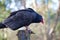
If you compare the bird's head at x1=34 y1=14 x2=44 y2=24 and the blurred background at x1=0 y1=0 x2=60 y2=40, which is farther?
the blurred background at x1=0 y1=0 x2=60 y2=40

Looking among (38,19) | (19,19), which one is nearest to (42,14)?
(38,19)

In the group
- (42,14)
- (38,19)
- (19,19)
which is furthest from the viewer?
(42,14)

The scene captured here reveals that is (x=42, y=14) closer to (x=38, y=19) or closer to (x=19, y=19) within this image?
(x=38, y=19)

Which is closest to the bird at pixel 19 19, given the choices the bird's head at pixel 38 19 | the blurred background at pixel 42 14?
the bird's head at pixel 38 19

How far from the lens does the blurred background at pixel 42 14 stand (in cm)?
175

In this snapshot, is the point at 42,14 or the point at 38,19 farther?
the point at 42,14

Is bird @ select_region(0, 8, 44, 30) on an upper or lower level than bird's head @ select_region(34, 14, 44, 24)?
upper

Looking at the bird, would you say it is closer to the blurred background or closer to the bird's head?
the bird's head

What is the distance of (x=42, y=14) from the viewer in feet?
5.79

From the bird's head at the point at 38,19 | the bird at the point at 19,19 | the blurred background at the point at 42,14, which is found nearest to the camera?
the bird at the point at 19,19

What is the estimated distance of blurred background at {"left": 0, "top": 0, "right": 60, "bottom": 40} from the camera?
5.75ft

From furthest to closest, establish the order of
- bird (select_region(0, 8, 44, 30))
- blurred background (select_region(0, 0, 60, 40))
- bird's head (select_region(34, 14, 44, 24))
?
blurred background (select_region(0, 0, 60, 40))
bird's head (select_region(34, 14, 44, 24))
bird (select_region(0, 8, 44, 30))

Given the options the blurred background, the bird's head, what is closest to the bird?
the bird's head

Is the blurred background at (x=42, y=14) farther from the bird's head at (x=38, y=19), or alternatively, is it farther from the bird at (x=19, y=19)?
the bird at (x=19, y=19)
